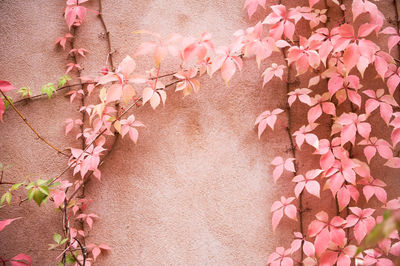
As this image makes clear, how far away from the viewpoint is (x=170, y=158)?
1.78m

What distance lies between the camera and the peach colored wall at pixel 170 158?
1.71 meters

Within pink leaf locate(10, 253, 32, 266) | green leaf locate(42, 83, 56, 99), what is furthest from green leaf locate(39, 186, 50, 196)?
green leaf locate(42, 83, 56, 99)

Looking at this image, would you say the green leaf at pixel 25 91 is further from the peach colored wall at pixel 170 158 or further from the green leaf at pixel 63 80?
the green leaf at pixel 63 80

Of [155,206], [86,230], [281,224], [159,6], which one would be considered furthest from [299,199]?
[159,6]

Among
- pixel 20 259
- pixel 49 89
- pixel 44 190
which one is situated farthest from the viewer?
pixel 49 89

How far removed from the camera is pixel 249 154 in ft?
5.73

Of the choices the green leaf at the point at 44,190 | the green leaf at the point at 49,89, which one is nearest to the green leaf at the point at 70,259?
the green leaf at the point at 44,190

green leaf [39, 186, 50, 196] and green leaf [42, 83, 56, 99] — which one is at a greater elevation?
green leaf [42, 83, 56, 99]

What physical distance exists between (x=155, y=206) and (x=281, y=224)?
83 centimetres

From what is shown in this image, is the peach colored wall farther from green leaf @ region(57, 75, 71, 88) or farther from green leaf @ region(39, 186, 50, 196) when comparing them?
green leaf @ region(39, 186, 50, 196)

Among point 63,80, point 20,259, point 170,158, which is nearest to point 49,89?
point 63,80

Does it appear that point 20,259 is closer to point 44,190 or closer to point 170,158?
point 44,190

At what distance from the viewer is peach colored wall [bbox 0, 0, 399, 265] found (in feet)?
5.61

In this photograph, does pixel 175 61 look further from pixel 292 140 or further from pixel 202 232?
pixel 202 232
